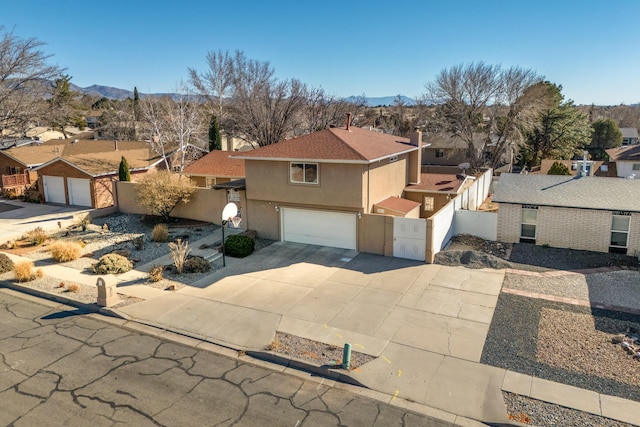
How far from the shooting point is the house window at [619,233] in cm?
1901

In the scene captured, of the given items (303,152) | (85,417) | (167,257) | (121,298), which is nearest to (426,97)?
(303,152)

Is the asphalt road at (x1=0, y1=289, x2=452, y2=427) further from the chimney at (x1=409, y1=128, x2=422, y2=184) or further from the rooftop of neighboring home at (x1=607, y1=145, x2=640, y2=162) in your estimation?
the rooftop of neighboring home at (x1=607, y1=145, x2=640, y2=162)

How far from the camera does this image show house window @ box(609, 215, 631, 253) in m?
19.0

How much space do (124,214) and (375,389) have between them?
2210cm

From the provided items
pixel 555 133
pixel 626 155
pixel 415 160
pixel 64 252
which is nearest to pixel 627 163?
pixel 626 155

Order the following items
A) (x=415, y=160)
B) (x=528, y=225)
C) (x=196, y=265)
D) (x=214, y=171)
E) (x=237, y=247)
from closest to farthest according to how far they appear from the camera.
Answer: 1. (x=196, y=265)
2. (x=237, y=247)
3. (x=528, y=225)
4. (x=415, y=160)
5. (x=214, y=171)

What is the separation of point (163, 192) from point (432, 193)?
579 inches

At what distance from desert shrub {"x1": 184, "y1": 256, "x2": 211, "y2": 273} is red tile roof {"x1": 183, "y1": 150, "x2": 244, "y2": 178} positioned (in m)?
13.7

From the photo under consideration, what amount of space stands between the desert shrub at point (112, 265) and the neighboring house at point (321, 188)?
6676 millimetres

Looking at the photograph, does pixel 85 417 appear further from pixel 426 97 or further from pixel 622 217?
pixel 426 97

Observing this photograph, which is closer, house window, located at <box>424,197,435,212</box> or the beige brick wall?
the beige brick wall

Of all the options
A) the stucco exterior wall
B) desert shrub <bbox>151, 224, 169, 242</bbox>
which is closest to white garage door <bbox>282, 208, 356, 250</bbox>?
the stucco exterior wall

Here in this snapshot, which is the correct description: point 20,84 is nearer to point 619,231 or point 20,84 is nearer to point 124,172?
point 124,172

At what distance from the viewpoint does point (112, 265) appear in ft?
57.2
